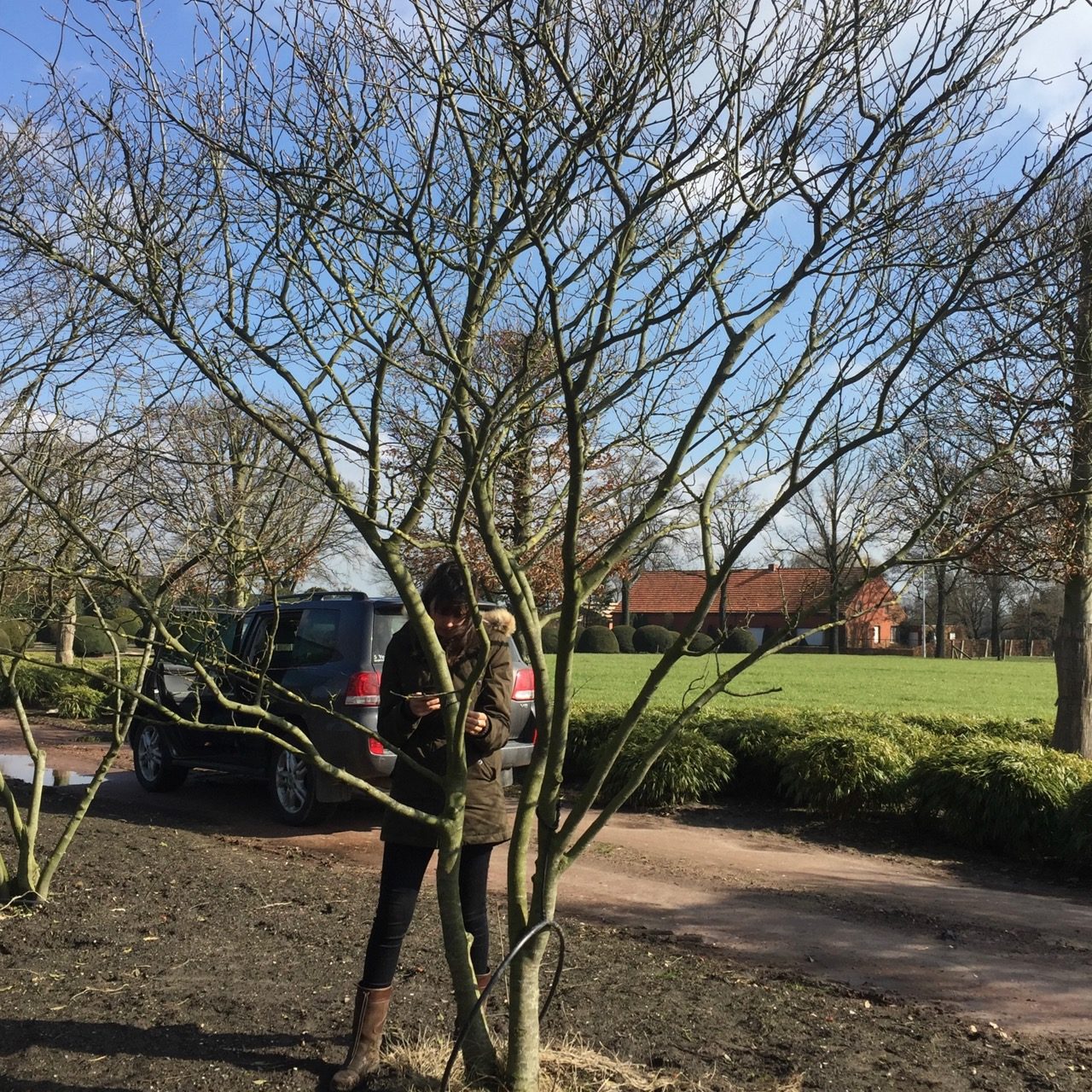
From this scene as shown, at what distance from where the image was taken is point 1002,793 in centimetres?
760

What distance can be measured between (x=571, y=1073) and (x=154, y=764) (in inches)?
306

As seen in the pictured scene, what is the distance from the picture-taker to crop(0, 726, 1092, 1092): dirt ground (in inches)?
141

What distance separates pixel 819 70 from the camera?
3.00 meters

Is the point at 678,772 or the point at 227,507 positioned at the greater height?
the point at 227,507

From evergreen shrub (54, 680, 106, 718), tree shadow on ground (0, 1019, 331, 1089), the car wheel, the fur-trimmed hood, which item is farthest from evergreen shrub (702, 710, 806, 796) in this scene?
evergreen shrub (54, 680, 106, 718)

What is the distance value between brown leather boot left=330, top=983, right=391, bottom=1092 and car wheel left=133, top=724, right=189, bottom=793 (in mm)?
7034

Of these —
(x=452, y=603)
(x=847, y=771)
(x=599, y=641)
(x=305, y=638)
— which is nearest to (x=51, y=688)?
(x=305, y=638)

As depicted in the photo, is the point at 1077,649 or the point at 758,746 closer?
the point at 758,746

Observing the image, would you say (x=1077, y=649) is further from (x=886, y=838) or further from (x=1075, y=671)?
(x=886, y=838)

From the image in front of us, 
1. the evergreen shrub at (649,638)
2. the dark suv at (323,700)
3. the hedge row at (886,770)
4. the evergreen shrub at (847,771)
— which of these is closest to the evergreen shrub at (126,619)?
the dark suv at (323,700)

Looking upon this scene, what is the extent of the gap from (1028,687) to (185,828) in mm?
26758

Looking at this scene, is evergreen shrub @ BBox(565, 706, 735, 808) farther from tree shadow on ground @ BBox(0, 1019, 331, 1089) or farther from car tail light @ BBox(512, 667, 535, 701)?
tree shadow on ground @ BBox(0, 1019, 331, 1089)

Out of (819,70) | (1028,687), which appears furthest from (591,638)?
(819,70)

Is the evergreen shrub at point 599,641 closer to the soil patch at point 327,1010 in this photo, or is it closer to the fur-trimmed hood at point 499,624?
the soil patch at point 327,1010
